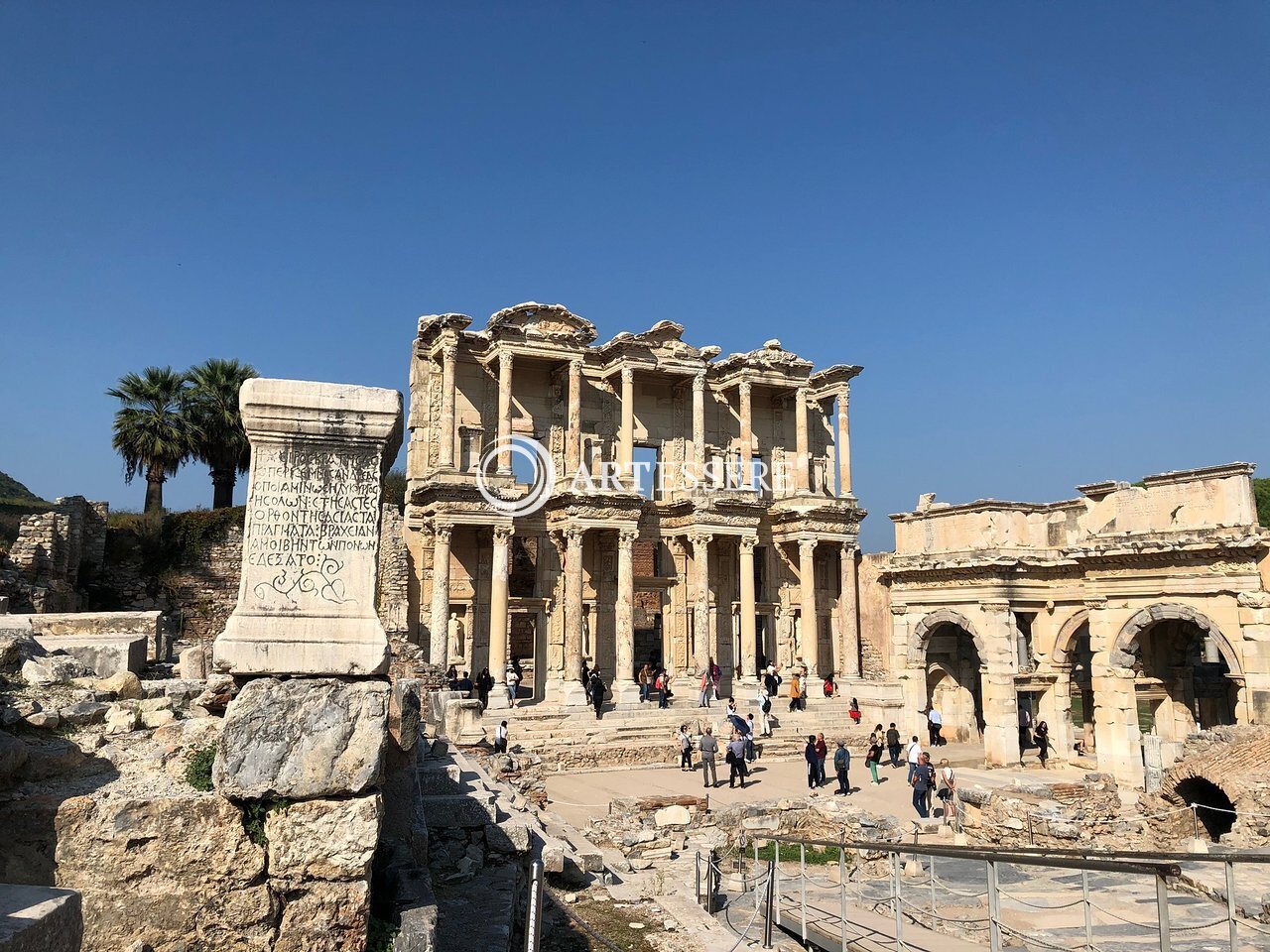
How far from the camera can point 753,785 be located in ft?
61.5

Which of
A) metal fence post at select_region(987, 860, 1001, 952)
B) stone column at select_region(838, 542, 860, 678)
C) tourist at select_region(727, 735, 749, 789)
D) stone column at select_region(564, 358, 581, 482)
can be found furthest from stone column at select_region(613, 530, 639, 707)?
metal fence post at select_region(987, 860, 1001, 952)

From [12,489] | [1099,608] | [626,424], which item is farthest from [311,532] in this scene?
[12,489]

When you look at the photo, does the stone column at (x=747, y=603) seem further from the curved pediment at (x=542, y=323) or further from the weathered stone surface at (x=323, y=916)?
the weathered stone surface at (x=323, y=916)

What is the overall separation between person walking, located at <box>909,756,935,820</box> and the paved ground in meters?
0.23

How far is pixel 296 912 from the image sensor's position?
4621mm

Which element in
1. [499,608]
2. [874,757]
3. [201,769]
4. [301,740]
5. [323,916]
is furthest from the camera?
[499,608]

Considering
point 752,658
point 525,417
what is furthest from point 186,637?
point 752,658

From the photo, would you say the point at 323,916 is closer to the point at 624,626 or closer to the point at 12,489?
the point at 624,626

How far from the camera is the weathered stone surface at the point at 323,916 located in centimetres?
459

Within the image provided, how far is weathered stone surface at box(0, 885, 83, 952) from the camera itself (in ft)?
8.30

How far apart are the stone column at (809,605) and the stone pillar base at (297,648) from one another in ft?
87.3

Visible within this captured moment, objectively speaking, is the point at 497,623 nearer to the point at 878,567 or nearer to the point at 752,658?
the point at 752,658

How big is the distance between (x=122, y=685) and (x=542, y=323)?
907 inches

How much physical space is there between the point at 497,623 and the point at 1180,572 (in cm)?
1736
